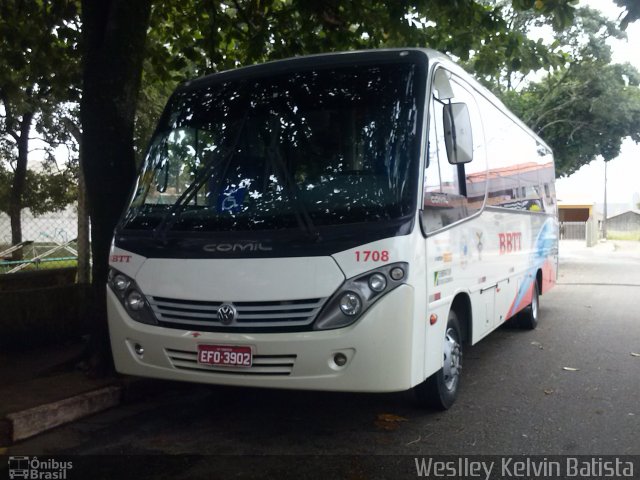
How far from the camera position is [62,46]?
10.1m

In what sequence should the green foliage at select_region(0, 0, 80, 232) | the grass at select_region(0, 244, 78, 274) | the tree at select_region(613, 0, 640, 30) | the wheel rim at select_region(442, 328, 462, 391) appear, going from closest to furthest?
the tree at select_region(613, 0, 640, 30) < the wheel rim at select_region(442, 328, 462, 391) < the green foliage at select_region(0, 0, 80, 232) < the grass at select_region(0, 244, 78, 274)

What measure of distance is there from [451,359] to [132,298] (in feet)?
8.62

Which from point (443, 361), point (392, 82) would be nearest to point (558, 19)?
point (392, 82)

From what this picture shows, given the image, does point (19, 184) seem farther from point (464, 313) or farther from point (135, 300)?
point (464, 313)

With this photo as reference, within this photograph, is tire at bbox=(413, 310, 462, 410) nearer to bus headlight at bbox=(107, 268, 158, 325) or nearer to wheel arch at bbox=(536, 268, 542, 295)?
bus headlight at bbox=(107, 268, 158, 325)

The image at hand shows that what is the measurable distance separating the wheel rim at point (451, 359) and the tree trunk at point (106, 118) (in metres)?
3.10

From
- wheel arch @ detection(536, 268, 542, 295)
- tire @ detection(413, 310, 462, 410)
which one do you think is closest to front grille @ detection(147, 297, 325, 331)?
tire @ detection(413, 310, 462, 410)

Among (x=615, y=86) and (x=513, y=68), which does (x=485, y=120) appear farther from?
(x=615, y=86)

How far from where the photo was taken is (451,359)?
5.52 meters

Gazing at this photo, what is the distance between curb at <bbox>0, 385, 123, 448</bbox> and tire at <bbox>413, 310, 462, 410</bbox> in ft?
8.66

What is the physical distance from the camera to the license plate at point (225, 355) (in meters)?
4.48

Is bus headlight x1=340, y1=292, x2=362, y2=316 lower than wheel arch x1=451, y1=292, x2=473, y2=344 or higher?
higher

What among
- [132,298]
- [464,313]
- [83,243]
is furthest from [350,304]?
[83,243]

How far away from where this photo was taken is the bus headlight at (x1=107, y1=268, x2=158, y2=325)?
4.85 m
